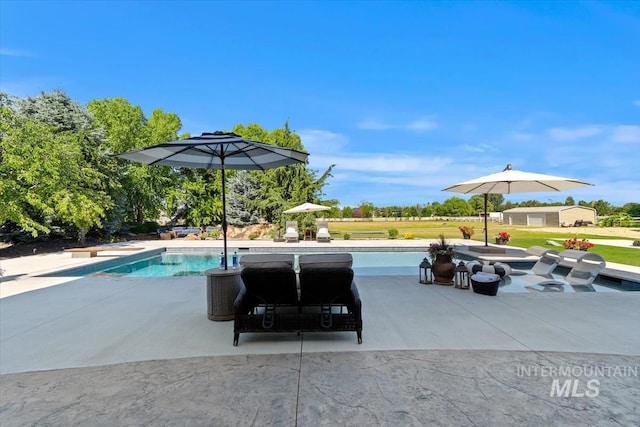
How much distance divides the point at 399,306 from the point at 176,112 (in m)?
23.5

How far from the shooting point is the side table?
406cm

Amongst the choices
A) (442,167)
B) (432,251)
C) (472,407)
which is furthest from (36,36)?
(442,167)

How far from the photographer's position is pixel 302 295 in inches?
134

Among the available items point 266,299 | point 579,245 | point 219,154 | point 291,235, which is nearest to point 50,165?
point 291,235

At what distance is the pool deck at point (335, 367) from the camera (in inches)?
86.3

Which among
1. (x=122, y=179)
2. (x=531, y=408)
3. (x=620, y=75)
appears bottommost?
(x=531, y=408)

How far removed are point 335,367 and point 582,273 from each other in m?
5.97

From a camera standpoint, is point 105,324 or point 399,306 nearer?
point 105,324

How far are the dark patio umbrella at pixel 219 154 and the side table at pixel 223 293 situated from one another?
25 cm

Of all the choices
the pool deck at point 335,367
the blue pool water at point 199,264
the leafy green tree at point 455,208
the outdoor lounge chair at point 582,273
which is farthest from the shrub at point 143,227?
the leafy green tree at point 455,208

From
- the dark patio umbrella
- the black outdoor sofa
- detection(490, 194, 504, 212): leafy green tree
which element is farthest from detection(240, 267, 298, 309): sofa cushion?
detection(490, 194, 504, 212): leafy green tree

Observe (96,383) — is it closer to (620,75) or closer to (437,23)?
(437,23)

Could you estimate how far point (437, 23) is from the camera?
512 inches

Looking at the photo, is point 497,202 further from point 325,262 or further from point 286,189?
point 325,262
